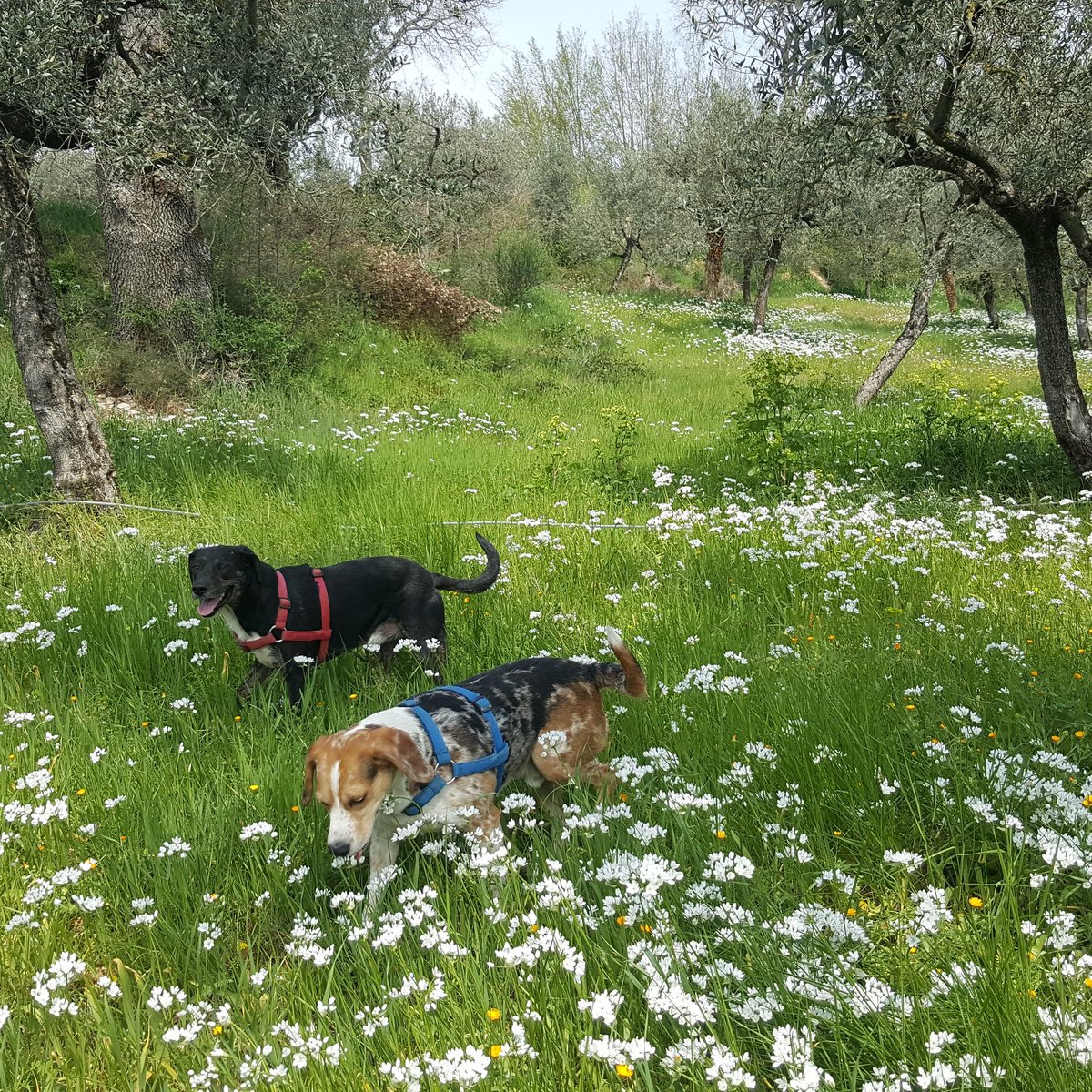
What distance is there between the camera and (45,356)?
7.52 meters

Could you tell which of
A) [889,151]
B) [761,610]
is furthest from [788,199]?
[761,610]

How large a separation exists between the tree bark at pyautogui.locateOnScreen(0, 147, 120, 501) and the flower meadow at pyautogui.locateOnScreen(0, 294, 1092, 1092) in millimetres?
650

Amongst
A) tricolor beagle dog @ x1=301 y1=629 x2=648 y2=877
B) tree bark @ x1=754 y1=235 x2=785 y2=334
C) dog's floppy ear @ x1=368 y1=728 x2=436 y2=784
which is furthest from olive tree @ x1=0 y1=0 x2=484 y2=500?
tree bark @ x1=754 y1=235 x2=785 y2=334

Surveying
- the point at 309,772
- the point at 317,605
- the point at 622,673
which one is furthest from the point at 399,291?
the point at 309,772

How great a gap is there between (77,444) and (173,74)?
3.75 metres

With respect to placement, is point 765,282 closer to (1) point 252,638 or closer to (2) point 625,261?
(2) point 625,261

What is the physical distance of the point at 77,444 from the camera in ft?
25.5

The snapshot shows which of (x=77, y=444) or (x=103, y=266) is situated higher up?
(x=103, y=266)

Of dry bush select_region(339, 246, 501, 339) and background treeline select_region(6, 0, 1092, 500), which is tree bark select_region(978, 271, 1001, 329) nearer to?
background treeline select_region(6, 0, 1092, 500)

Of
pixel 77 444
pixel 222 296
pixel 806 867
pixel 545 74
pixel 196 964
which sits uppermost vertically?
pixel 545 74

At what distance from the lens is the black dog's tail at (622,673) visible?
387 cm

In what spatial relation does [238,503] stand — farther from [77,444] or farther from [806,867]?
[806,867]

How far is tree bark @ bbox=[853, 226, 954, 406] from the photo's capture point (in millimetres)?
14969

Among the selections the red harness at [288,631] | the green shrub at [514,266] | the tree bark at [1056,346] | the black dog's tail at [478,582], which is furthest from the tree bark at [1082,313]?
the red harness at [288,631]
